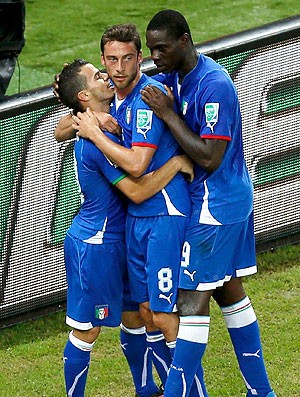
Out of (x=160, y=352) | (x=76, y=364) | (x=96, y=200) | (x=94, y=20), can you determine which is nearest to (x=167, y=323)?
(x=160, y=352)

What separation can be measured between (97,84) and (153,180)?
0.49 m

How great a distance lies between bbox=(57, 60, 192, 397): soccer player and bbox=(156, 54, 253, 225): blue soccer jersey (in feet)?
0.45

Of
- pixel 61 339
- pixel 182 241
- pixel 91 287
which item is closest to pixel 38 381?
pixel 61 339

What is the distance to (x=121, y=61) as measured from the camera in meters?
5.10

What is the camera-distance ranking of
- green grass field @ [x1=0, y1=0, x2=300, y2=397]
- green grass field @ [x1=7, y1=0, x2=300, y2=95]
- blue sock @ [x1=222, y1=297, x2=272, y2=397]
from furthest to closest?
green grass field @ [x1=7, y1=0, x2=300, y2=95], green grass field @ [x1=0, y1=0, x2=300, y2=397], blue sock @ [x1=222, y1=297, x2=272, y2=397]

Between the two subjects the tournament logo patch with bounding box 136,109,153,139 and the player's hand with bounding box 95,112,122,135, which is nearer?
the tournament logo patch with bounding box 136,109,153,139

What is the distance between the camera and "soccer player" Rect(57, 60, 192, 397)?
5.21 metres

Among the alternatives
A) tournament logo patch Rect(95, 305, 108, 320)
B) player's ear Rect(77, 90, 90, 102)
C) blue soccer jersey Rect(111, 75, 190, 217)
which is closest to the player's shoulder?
blue soccer jersey Rect(111, 75, 190, 217)

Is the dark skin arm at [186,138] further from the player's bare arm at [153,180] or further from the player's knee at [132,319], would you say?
the player's knee at [132,319]

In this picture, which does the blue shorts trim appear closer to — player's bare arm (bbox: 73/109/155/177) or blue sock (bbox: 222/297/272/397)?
blue sock (bbox: 222/297/272/397)

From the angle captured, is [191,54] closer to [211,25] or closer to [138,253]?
[138,253]

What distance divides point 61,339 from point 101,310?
1110 millimetres

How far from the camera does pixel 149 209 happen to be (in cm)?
525

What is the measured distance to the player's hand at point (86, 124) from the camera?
518 centimetres
